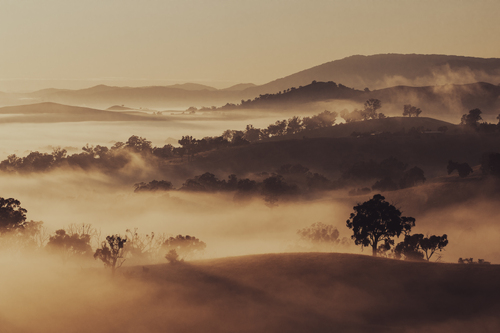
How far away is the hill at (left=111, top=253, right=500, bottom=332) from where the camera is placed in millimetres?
47500

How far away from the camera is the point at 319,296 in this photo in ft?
178

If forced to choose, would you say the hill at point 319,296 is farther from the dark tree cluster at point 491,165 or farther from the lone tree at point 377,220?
the dark tree cluster at point 491,165

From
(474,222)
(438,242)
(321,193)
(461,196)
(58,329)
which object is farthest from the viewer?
(321,193)

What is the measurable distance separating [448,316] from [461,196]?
8965 cm

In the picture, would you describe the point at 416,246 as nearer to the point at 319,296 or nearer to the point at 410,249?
the point at 410,249

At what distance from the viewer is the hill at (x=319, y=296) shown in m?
47.5

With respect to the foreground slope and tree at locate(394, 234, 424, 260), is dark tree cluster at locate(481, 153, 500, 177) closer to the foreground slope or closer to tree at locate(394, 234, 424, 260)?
tree at locate(394, 234, 424, 260)

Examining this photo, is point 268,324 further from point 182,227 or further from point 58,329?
point 182,227

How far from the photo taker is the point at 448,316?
4869 cm

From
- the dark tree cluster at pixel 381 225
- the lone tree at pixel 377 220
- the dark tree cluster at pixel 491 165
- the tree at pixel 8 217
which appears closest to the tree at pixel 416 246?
the dark tree cluster at pixel 381 225

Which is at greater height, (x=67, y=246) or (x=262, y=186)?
(x=262, y=186)

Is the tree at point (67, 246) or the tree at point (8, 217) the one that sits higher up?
the tree at point (8, 217)

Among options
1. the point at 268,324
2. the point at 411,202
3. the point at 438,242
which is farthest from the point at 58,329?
the point at 411,202

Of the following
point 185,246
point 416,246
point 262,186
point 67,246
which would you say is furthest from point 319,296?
point 262,186
